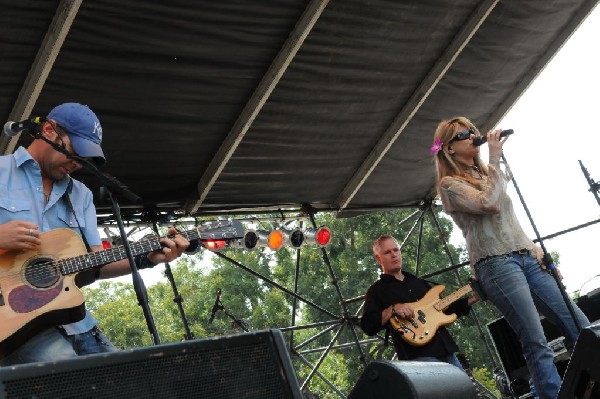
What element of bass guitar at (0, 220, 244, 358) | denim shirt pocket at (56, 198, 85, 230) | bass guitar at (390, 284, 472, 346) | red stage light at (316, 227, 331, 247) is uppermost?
red stage light at (316, 227, 331, 247)

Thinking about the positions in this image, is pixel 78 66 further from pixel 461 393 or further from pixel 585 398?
pixel 585 398

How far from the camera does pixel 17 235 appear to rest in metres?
3.02

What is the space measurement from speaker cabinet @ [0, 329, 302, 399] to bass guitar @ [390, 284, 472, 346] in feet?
10.9

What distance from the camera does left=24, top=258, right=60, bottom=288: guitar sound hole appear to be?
10.1ft

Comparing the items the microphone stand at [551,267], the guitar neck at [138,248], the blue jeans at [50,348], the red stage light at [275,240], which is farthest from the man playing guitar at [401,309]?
the blue jeans at [50,348]

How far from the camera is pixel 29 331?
116 inches

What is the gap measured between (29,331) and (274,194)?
449 centimetres

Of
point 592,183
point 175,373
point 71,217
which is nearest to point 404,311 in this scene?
point 592,183

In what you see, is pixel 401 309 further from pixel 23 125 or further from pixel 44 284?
pixel 23 125

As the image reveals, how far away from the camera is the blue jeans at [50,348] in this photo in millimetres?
2975

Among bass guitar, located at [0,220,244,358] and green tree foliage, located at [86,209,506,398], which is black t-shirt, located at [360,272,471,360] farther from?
green tree foliage, located at [86,209,506,398]

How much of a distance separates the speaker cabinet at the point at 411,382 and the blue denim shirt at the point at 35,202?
1242 mm

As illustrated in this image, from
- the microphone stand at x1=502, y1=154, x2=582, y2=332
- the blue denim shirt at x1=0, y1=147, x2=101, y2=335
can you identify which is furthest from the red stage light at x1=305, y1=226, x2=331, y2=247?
the blue denim shirt at x1=0, y1=147, x2=101, y2=335

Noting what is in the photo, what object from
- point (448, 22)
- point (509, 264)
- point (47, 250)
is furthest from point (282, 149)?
point (47, 250)
